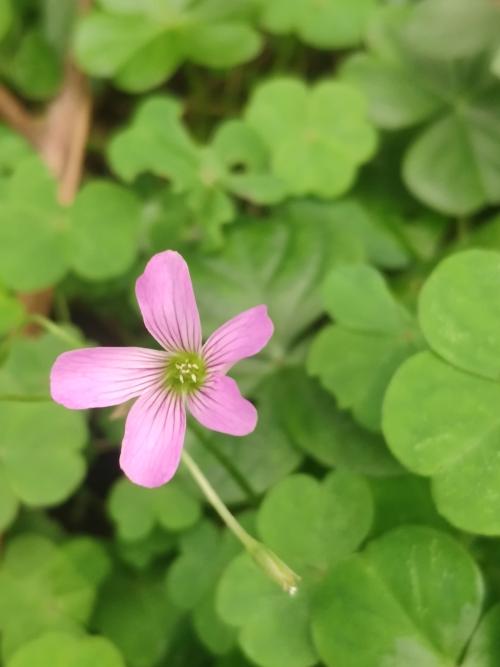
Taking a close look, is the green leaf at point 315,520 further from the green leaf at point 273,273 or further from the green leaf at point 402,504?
the green leaf at point 273,273

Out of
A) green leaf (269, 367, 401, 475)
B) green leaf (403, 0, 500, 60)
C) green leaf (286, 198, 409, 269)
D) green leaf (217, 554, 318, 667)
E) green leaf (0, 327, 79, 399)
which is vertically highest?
green leaf (403, 0, 500, 60)

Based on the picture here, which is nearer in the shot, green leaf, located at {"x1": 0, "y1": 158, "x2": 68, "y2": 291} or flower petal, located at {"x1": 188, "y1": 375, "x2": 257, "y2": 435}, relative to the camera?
flower petal, located at {"x1": 188, "y1": 375, "x2": 257, "y2": 435}

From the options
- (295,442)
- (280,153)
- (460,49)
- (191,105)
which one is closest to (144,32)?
(191,105)

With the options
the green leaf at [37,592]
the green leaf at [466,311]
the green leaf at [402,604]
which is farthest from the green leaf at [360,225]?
the green leaf at [37,592]

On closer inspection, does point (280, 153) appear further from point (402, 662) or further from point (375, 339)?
point (402, 662)

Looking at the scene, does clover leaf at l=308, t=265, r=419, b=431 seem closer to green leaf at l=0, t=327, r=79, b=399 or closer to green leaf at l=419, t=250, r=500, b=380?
green leaf at l=419, t=250, r=500, b=380

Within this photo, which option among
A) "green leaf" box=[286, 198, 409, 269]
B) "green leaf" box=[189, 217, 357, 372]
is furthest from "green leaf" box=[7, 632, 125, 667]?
"green leaf" box=[286, 198, 409, 269]

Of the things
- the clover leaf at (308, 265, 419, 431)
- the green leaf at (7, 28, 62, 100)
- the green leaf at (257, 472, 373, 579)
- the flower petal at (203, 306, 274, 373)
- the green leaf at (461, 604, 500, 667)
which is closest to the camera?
the flower petal at (203, 306, 274, 373)
